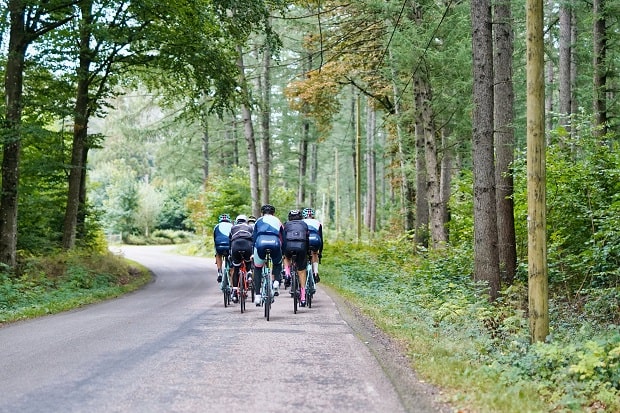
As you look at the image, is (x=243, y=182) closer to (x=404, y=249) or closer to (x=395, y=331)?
(x=404, y=249)

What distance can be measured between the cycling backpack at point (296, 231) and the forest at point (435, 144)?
6.69 feet

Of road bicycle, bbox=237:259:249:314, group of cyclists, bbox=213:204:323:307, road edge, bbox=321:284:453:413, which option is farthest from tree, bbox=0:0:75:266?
road edge, bbox=321:284:453:413

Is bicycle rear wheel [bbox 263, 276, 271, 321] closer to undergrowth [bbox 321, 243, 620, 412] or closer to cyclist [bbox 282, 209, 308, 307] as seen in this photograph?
cyclist [bbox 282, 209, 308, 307]

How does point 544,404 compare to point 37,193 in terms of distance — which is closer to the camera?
point 544,404

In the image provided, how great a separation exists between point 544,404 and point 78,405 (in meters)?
4.15

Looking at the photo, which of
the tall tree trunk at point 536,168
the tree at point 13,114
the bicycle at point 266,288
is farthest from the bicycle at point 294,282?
the tree at point 13,114

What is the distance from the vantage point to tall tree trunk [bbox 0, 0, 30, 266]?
16.3 meters

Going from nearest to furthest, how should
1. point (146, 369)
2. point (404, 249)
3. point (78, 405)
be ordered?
point (78, 405) → point (146, 369) → point (404, 249)

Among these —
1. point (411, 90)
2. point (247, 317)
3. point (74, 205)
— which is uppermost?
point (411, 90)

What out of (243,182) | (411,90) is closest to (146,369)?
(411,90)

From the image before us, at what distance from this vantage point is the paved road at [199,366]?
5.31 meters

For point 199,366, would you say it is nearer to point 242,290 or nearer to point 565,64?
point 242,290

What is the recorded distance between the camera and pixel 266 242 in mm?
10992

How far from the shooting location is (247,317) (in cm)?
1112
